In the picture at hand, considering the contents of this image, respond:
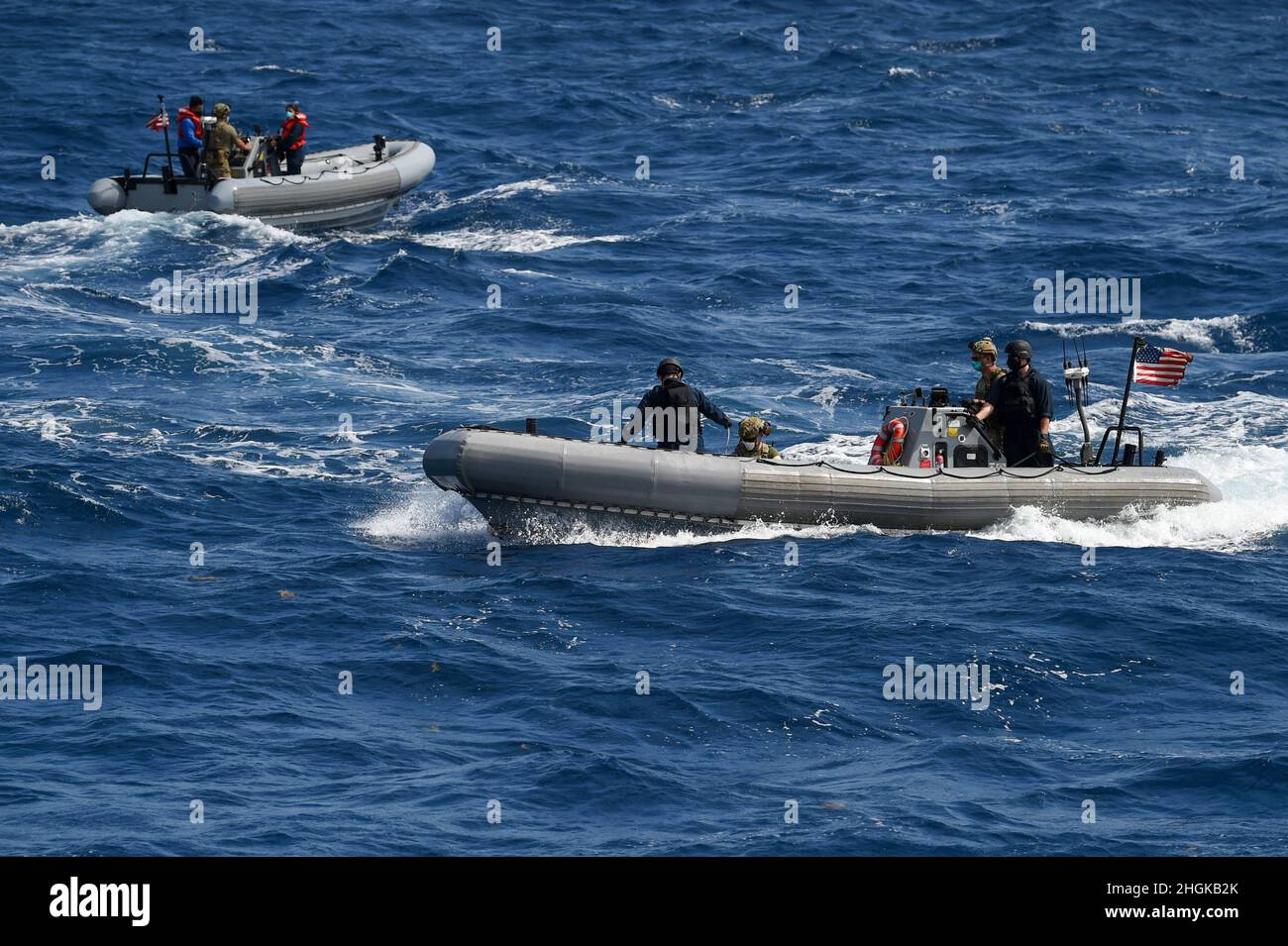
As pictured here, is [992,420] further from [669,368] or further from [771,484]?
[669,368]

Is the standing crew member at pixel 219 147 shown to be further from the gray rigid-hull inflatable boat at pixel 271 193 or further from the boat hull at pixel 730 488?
the boat hull at pixel 730 488

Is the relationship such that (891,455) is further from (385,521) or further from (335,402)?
(335,402)

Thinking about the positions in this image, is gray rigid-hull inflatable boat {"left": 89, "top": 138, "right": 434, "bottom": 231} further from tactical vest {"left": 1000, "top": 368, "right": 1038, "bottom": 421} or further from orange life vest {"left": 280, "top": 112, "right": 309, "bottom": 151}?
tactical vest {"left": 1000, "top": 368, "right": 1038, "bottom": 421}

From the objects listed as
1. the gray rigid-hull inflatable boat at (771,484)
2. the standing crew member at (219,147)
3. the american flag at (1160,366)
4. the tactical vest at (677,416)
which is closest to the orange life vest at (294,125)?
the standing crew member at (219,147)

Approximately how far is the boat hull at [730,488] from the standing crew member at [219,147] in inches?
571

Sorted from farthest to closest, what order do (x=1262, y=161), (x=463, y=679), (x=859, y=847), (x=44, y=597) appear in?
(x=1262, y=161), (x=44, y=597), (x=463, y=679), (x=859, y=847)

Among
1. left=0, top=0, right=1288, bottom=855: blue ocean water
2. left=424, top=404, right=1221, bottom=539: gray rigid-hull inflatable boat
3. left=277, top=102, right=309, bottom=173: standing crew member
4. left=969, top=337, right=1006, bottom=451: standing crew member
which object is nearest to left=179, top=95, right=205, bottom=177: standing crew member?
left=0, top=0, right=1288, bottom=855: blue ocean water

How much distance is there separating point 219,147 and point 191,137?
458 millimetres

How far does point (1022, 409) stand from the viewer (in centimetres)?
1919

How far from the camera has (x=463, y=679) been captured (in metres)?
14.8

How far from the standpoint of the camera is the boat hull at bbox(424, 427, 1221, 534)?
59.0 ft

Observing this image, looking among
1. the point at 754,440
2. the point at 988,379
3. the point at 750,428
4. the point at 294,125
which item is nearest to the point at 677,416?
the point at 750,428
